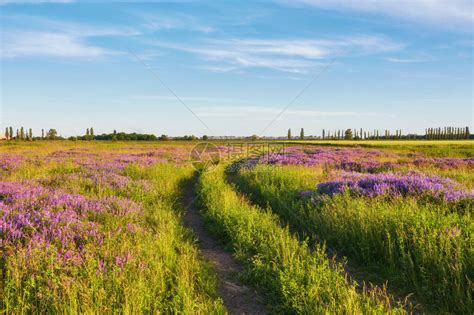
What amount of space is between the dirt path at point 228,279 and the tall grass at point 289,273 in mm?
190

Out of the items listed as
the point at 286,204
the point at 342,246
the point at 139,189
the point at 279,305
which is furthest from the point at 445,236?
the point at 139,189

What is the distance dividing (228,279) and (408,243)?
3.43m

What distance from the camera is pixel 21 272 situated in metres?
3.91

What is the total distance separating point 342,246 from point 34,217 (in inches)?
243

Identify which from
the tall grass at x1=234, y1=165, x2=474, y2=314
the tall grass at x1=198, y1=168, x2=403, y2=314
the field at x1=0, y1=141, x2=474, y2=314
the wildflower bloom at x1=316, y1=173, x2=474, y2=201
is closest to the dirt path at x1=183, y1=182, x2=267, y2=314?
the field at x1=0, y1=141, x2=474, y2=314

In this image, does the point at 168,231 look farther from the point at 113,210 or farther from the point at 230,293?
the point at 230,293

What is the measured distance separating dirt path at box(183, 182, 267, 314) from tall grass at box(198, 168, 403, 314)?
0.19 meters

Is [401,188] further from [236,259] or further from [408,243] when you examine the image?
[236,259]

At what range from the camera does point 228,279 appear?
5148 millimetres

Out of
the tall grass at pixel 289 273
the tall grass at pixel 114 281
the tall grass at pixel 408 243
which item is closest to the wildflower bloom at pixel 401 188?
the tall grass at pixel 408 243

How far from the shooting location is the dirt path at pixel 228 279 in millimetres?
4301

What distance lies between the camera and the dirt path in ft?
14.1

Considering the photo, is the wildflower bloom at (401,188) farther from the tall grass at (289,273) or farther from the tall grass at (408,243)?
the tall grass at (289,273)

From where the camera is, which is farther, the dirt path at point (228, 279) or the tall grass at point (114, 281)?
the dirt path at point (228, 279)
